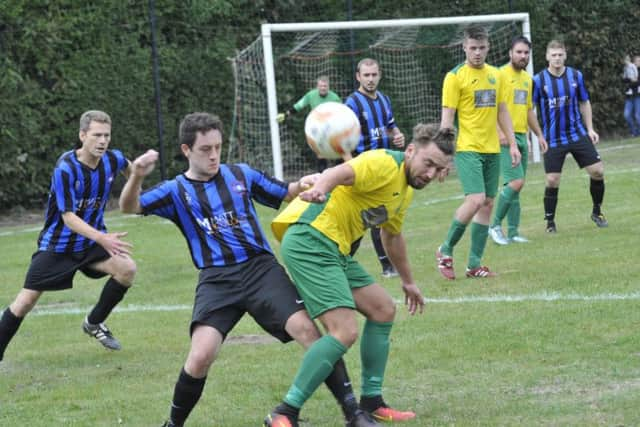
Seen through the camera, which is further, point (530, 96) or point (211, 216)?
point (530, 96)

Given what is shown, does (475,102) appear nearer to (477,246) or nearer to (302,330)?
(477,246)

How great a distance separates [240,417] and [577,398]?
70.4 inches

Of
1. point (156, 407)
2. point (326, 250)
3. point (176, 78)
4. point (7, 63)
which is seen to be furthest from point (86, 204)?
point (176, 78)

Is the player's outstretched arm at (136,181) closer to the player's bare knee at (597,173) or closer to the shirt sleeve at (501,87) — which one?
the shirt sleeve at (501,87)

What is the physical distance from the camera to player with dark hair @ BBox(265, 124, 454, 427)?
202 inches

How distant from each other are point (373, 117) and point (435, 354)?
4.01 metres

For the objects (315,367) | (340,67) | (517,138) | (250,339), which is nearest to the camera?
(315,367)

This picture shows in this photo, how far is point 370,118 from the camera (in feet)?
34.1

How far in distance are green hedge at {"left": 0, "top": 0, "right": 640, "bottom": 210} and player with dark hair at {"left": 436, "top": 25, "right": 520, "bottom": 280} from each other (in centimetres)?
955

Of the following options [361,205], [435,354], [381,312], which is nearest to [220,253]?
[361,205]

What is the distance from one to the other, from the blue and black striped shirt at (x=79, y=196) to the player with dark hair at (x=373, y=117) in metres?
3.06

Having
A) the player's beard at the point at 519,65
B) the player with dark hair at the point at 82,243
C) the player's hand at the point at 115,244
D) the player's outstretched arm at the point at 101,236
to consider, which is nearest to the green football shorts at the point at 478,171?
the player's beard at the point at 519,65

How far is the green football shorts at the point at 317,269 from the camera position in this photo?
5.22 metres

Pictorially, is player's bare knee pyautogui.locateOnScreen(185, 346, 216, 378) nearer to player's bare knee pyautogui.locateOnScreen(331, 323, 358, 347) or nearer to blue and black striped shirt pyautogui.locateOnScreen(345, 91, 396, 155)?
player's bare knee pyautogui.locateOnScreen(331, 323, 358, 347)
